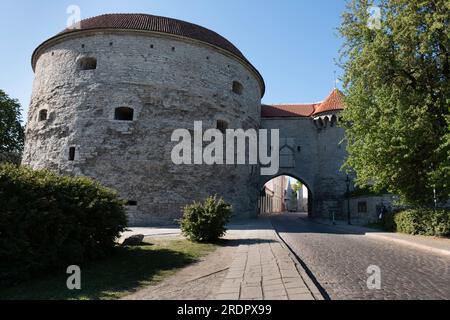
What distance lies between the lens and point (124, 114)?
1911cm

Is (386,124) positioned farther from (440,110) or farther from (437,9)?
(437,9)

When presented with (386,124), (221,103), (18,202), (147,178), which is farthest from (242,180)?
(18,202)

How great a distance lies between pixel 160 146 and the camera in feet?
58.6

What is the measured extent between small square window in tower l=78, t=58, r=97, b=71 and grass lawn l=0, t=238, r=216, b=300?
13.9 m

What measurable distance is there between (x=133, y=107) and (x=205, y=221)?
1054 cm

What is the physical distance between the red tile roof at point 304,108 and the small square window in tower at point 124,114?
12253 mm

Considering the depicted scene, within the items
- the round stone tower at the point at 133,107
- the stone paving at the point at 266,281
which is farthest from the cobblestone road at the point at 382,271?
the round stone tower at the point at 133,107

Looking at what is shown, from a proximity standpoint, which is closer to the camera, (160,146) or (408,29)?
(408,29)

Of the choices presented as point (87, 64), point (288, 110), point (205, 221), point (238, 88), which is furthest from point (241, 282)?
point (288, 110)

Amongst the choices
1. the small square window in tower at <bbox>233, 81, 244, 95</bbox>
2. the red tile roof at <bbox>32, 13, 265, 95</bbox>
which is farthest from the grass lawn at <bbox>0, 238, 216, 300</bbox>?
the small square window in tower at <bbox>233, 81, 244, 95</bbox>

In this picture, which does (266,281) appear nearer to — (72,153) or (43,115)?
(72,153)

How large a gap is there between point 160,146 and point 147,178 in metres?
1.81

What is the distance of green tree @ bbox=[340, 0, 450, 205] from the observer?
11312 millimetres

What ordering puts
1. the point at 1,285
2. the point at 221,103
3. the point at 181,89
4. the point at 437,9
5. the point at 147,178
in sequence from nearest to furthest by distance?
the point at 1,285 → the point at 437,9 → the point at 147,178 → the point at 181,89 → the point at 221,103
